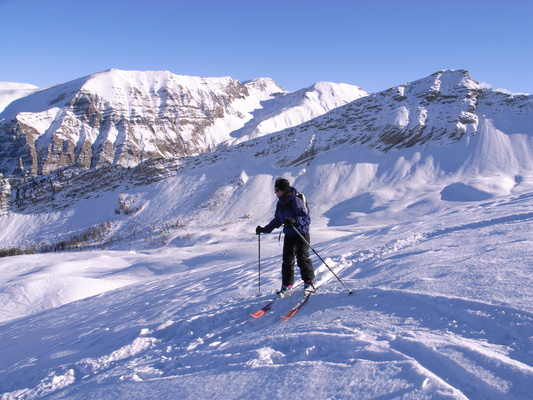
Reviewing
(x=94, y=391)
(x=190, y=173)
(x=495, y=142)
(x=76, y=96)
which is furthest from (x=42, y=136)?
(x=94, y=391)

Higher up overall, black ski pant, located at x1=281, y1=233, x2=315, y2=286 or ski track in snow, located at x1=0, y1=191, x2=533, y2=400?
black ski pant, located at x1=281, y1=233, x2=315, y2=286

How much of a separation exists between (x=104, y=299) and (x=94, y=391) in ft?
24.5

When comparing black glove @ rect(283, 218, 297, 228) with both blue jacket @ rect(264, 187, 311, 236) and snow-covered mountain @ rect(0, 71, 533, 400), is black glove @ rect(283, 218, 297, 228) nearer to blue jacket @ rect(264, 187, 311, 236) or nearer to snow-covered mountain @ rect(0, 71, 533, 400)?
blue jacket @ rect(264, 187, 311, 236)

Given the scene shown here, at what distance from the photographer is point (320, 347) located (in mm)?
3803

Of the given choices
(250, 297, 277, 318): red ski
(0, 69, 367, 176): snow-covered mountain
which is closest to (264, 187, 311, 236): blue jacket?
(250, 297, 277, 318): red ski

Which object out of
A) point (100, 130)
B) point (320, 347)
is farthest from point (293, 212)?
point (100, 130)

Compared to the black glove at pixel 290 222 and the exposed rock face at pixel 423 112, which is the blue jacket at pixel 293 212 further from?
the exposed rock face at pixel 423 112

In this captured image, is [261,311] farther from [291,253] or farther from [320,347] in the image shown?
[320,347]

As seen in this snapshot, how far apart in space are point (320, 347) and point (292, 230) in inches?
107

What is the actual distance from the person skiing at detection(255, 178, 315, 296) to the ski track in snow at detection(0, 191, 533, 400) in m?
0.38

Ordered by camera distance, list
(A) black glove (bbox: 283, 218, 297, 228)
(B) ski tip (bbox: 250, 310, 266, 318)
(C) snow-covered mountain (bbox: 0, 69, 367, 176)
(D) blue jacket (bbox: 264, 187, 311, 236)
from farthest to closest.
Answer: (C) snow-covered mountain (bbox: 0, 69, 367, 176), (D) blue jacket (bbox: 264, 187, 311, 236), (A) black glove (bbox: 283, 218, 297, 228), (B) ski tip (bbox: 250, 310, 266, 318)

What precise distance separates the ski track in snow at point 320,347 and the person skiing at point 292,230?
1.23ft

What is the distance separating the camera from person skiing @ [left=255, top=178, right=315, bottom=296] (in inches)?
241

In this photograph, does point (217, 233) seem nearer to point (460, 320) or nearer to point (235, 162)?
point (235, 162)
